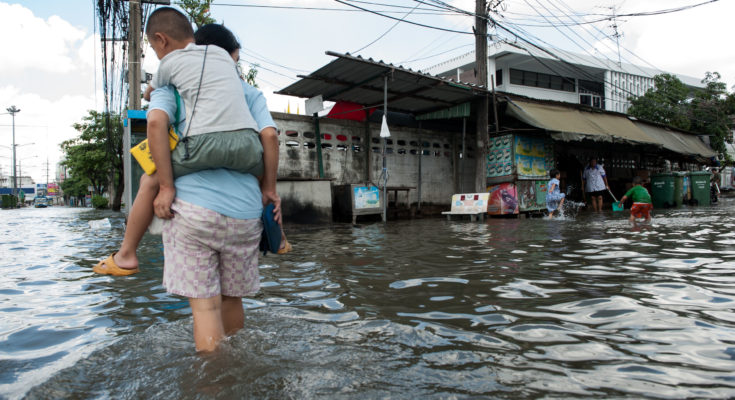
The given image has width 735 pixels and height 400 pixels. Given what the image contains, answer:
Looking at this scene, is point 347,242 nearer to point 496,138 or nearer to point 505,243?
point 505,243

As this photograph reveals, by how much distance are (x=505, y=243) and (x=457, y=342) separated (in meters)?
4.26

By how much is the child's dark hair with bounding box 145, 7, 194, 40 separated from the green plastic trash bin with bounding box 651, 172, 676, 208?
61.2 ft

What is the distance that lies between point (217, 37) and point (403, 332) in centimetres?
186

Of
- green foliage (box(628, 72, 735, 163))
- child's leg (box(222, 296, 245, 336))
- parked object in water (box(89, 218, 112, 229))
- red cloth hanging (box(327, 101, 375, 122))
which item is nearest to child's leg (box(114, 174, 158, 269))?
child's leg (box(222, 296, 245, 336))

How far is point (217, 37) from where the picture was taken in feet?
6.94

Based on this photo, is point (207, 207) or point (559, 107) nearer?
point (207, 207)

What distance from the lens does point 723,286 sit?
10.6ft

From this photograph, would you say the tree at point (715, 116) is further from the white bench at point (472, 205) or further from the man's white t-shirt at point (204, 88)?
the man's white t-shirt at point (204, 88)

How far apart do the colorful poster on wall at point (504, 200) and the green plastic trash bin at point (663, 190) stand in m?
7.86

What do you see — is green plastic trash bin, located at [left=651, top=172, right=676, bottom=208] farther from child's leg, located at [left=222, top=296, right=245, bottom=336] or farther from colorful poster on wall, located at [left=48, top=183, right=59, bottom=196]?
colorful poster on wall, located at [left=48, top=183, right=59, bottom=196]

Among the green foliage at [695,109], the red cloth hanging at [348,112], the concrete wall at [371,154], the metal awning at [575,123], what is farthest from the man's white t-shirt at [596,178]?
the green foliage at [695,109]

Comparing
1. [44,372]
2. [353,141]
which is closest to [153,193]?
[44,372]

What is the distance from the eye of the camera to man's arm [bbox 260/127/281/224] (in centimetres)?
199

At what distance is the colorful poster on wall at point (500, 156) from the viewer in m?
12.8
